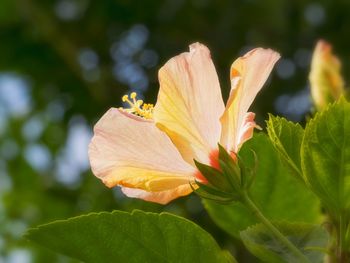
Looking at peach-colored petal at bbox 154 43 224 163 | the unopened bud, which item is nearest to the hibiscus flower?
peach-colored petal at bbox 154 43 224 163

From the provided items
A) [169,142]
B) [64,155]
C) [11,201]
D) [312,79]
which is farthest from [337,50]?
[169,142]

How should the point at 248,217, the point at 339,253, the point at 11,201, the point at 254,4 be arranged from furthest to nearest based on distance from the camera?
1. the point at 254,4
2. the point at 11,201
3. the point at 248,217
4. the point at 339,253

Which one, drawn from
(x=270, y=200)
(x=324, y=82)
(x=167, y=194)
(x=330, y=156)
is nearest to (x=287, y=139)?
(x=330, y=156)

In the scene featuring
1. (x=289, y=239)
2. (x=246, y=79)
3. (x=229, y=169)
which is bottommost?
(x=289, y=239)

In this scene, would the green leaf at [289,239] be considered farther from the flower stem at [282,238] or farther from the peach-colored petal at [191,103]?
the peach-colored petal at [191,103]

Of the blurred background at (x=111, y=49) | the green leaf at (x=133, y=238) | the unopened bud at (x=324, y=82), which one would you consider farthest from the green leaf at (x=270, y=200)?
the blurred background at (x=111, y=49)

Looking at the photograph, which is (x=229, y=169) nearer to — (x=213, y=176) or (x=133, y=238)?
(x=213, y=176)

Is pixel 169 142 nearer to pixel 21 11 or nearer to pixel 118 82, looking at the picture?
pixel 118 82
